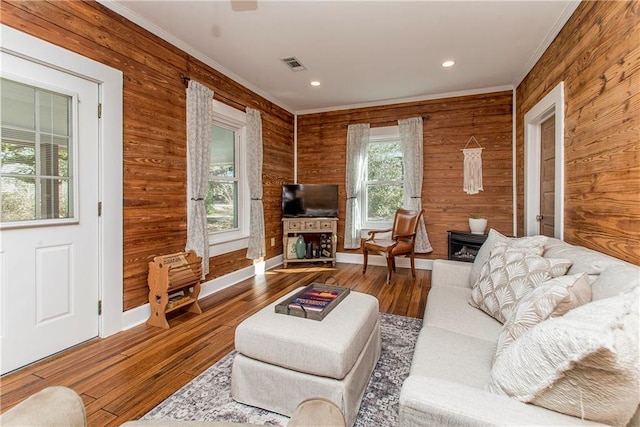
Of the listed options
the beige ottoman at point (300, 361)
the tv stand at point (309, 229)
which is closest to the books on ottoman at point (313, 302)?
the beige ottoman at point (300, 361)

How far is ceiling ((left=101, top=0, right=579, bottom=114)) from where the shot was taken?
8.09ft

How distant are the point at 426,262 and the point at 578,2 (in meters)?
3.40

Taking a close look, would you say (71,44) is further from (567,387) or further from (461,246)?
(461,246)

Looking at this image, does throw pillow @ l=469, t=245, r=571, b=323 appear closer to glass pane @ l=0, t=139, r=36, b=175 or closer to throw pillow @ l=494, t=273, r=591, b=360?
throw pillow @ l=494, t=273, r=591, b=360

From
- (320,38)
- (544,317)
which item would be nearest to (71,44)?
(320,38)

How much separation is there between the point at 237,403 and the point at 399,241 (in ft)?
10.3

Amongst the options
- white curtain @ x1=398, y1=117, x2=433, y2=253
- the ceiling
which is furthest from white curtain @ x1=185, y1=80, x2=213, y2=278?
white curtain @ x1=398, y1=117, x2=433, y2=253

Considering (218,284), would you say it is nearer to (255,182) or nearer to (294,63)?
(255,182)

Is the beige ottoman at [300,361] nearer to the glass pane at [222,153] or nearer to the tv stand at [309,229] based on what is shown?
the glass pane at [222,153]

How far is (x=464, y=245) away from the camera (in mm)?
4109

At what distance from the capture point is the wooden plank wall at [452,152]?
170 inches

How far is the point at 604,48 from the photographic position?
192 centimetres

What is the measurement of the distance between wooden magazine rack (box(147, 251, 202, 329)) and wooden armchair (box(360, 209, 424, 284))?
2362 millimetres

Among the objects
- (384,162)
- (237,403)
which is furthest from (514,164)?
(237,403)
